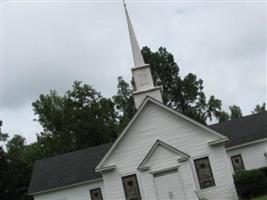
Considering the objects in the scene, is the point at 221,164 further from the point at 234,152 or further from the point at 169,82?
A: the point at 169,82

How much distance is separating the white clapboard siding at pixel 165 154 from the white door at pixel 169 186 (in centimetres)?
31

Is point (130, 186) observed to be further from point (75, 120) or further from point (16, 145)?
point (16, 145)

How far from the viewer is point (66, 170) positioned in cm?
3366

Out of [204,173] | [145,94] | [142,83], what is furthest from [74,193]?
[204,173]

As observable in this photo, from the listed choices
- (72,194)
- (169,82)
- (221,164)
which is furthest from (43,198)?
(169,82)

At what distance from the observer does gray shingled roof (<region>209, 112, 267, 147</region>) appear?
3347 centimetres

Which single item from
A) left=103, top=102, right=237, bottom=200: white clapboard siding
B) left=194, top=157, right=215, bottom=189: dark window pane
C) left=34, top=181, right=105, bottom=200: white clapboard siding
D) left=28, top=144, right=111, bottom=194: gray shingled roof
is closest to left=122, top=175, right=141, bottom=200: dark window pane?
left=103, top=102, right=237, bottom=200: white clapboard siding

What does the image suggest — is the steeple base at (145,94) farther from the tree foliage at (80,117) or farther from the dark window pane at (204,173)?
the tree foliage at (80,117)

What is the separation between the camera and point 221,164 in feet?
88.6

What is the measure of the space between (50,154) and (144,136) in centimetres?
2606

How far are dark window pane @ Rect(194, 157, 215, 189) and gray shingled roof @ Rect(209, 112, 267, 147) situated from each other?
6.80m

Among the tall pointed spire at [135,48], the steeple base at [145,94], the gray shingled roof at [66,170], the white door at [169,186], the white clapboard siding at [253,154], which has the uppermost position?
the tall pointed spire at [135,48]

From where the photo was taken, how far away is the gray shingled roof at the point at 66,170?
3216cm

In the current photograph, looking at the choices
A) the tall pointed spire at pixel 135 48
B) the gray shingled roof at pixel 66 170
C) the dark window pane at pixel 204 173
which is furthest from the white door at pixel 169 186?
the tall pointed spire at pixel 135 48
